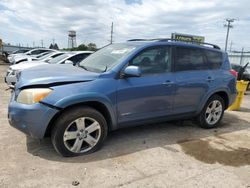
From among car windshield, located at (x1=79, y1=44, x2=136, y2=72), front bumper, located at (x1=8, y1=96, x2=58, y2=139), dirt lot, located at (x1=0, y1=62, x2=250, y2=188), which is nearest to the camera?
dirt lot, located at (x1=0, y1=62, x2=250, y2=188)

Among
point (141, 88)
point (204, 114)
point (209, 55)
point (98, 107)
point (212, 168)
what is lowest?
point (212, 168)

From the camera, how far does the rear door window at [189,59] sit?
15.0ft

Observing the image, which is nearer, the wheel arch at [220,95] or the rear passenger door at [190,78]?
the rear passenger door at [190,78]

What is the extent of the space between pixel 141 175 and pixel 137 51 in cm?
197

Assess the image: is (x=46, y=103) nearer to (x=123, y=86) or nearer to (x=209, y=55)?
(x=123, y=86)

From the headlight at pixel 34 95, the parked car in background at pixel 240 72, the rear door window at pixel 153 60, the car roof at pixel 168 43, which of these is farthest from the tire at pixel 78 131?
the parked car in background at pixel 240 72

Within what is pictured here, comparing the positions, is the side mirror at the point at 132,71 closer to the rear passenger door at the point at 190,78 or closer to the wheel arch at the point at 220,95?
the rear passenger door at the point at 190,78

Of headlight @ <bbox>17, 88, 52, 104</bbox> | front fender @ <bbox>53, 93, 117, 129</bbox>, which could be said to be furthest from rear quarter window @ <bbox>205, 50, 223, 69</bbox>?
headlight @ <bbox>17, 88, 52, 104</bbox>

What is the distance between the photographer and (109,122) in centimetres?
392

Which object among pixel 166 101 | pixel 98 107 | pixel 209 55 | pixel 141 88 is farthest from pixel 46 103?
pixel 209 55

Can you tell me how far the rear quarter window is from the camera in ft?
16.9

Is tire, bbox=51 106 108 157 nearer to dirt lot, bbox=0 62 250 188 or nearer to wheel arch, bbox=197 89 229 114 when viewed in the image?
dirt lot, bbox=0 62 250 188

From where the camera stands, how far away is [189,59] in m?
4.80

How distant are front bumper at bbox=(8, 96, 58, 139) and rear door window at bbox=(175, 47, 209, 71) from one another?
97.3 inches
